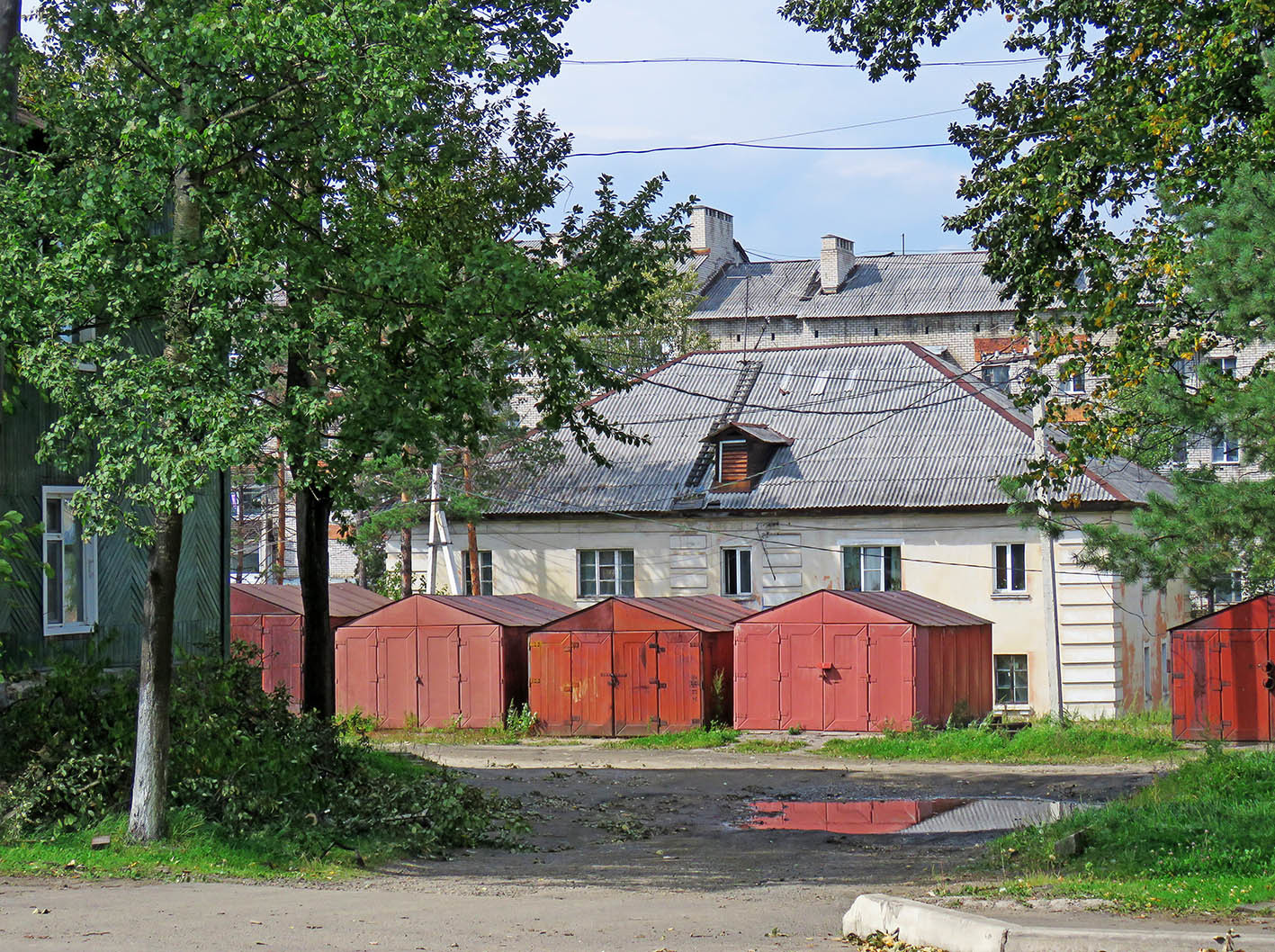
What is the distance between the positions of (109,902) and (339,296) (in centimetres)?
486

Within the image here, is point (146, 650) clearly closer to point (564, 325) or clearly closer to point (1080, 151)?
point (564, 325)

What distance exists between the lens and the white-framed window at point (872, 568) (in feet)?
114

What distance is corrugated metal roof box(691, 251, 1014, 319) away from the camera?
83.6 metres

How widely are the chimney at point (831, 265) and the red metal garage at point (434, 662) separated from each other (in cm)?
5641

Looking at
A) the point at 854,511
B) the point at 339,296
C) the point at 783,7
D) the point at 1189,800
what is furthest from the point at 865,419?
the point at 339,296

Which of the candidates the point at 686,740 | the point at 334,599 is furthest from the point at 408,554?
the point at 686,740

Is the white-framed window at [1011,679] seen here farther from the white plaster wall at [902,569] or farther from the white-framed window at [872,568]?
the white-framed window at [872,568]

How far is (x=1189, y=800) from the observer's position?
1367 centimetres

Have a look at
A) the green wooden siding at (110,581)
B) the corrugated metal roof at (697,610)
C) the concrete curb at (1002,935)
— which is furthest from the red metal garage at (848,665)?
the concrete curb at (1002,935)

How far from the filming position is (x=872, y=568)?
35.0 meters

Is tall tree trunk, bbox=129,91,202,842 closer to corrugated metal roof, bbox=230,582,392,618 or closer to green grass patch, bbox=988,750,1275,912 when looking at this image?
green grass patch, bbox=988,750,1275,912

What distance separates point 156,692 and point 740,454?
81.3 ft

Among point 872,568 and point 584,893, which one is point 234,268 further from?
point 872,568

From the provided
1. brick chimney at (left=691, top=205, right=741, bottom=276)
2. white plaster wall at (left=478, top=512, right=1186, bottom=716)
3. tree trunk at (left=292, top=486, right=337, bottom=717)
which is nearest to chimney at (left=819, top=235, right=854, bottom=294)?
brick chimney at (left=691, top=205, right=741, bottom=276)
